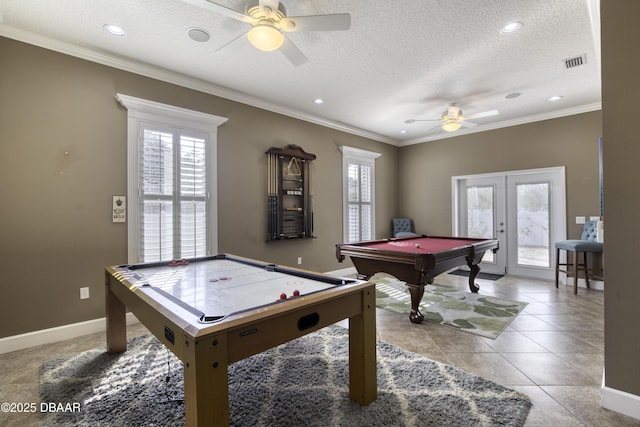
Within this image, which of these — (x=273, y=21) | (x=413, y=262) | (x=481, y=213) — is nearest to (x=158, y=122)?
(x=273, y=21)

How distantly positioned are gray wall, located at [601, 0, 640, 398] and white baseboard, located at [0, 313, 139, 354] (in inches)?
169

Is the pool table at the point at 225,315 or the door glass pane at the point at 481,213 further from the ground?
the door glass pane at the point at 481,213

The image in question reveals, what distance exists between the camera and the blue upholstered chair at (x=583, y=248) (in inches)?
161

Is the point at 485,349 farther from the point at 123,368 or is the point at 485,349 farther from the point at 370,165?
the point at 370,165

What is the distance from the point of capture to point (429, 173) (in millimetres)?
6461

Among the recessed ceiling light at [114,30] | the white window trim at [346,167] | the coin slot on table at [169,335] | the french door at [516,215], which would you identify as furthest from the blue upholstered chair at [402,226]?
the coin slot on table at [169,335]

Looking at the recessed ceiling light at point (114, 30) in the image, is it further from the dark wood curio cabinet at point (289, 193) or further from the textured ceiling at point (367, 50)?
the dark wood curio cabinet at point (289, 193)

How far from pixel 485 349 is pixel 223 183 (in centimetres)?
347

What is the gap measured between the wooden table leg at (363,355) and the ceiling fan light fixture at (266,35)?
191 centimetres

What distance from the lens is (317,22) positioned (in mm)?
2111

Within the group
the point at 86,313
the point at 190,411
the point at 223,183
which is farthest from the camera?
the point at 223,183

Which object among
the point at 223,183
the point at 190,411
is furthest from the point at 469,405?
the point at 223,183

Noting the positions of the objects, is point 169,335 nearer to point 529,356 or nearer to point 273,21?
point 273,21

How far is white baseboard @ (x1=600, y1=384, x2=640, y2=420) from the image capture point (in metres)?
1.68
